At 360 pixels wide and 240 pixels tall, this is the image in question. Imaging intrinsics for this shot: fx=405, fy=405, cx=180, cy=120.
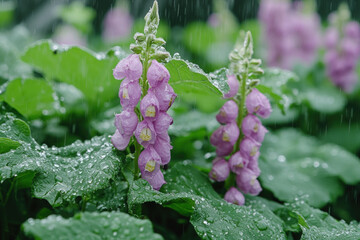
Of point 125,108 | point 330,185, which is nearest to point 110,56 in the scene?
point 125,108

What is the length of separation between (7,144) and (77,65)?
0.99m

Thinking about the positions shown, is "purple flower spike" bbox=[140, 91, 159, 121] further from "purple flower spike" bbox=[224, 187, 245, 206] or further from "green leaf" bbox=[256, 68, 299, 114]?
"green leaf" bbox=[256, 68, 299, 114]

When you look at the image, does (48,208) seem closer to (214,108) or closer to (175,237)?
(175,237)

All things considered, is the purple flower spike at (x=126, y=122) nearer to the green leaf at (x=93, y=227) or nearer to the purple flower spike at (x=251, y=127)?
the green leaf at (x=93, y=227)

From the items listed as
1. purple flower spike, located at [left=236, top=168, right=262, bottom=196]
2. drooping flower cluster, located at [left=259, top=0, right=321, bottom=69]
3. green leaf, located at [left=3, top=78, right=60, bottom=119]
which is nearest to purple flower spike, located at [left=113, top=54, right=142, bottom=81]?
purple flower spike, located at [left=236, top=168, right=262, bottom=196]

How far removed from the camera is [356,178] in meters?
2.82

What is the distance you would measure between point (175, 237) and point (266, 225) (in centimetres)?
71

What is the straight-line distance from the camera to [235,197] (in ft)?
6.26

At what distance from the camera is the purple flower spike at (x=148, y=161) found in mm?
1599

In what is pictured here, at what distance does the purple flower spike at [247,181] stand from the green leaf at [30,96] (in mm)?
1219

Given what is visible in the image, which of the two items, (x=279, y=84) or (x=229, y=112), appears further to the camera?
(x=279, y=84)

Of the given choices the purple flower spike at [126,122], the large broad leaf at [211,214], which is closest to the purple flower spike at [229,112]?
the large broad leaf at [211,214]

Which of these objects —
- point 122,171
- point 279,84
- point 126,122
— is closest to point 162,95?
point 126,122

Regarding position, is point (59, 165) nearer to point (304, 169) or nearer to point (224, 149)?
point (224, 149)
